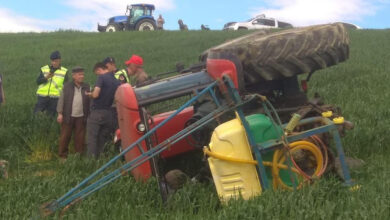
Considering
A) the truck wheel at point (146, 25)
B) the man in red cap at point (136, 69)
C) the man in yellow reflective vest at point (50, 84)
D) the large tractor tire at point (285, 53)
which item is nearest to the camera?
the large tractor tire at point (285, 53)

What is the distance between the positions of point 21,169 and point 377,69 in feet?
31.3

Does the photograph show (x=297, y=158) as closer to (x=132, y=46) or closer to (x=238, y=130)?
(x=238, y=130)

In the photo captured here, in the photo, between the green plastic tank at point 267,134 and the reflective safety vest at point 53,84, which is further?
the reflective safety vest at point 53,84

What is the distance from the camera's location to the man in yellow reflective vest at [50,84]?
8750 mm

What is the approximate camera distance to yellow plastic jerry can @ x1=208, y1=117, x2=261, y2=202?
12.5ft

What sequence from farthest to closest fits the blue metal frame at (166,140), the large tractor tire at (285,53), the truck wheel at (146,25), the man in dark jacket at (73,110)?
the truck wheel at (146,25) → the man in dark jacket at (73,110) → the large tractor tire at (285,53) → the blue metal frame at (166,140)

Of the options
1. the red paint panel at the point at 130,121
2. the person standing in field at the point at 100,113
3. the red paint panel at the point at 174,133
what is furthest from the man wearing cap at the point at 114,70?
the red paint panel at the point at 130,121

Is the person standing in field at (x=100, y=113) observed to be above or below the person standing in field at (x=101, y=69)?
below

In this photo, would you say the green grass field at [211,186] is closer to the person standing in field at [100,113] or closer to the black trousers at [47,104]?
the black trousers at [47,104]

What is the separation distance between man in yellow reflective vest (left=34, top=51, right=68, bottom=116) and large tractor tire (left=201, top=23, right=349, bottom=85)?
5.37 meters

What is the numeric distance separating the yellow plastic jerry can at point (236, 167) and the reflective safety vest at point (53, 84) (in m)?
5.73

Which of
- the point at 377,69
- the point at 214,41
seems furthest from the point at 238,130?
the point at 214,41

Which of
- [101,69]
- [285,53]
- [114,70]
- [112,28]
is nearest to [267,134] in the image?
[285,53]

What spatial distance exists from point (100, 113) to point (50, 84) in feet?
8.52
